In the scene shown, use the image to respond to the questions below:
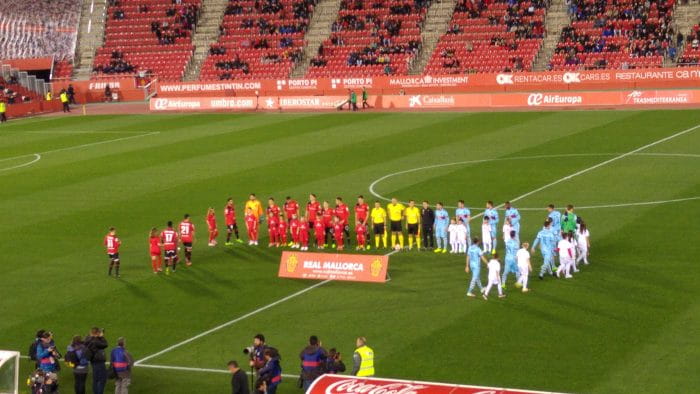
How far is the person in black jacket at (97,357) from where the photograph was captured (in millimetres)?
21234

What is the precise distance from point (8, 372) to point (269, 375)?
4257mm

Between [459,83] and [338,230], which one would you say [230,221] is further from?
[459,83]

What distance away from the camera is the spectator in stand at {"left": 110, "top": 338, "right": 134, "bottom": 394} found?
20.9m

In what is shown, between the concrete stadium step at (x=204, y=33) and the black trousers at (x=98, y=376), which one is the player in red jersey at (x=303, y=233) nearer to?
the black trousers at (x=98, y=376)

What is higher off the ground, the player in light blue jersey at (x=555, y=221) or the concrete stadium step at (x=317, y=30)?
the concrete stadium step at (x=317, y=30)

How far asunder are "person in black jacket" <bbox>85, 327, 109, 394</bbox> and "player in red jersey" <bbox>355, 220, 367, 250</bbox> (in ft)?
39.5

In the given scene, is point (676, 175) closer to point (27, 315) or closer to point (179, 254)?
Answer: point (179, 254)

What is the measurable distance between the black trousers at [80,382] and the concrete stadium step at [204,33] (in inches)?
2568

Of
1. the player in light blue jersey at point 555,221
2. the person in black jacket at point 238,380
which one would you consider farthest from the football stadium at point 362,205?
the player in light blue jersey at point 555,221

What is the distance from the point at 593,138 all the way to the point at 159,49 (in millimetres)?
46318

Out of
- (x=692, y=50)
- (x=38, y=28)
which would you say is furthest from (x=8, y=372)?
(x=38, y=28)

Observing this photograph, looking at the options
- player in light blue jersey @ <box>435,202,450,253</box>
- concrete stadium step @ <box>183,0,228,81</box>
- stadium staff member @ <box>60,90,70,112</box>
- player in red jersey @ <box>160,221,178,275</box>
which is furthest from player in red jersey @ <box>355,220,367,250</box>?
concrete stadium step @ <box>183,0,228,81</box>

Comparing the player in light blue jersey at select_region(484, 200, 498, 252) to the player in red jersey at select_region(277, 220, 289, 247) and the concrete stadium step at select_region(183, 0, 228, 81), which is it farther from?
the concrete stadium step at select_region(183, 0, 228, 81)

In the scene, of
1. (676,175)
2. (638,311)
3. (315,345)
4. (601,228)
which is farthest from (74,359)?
(676,175)
